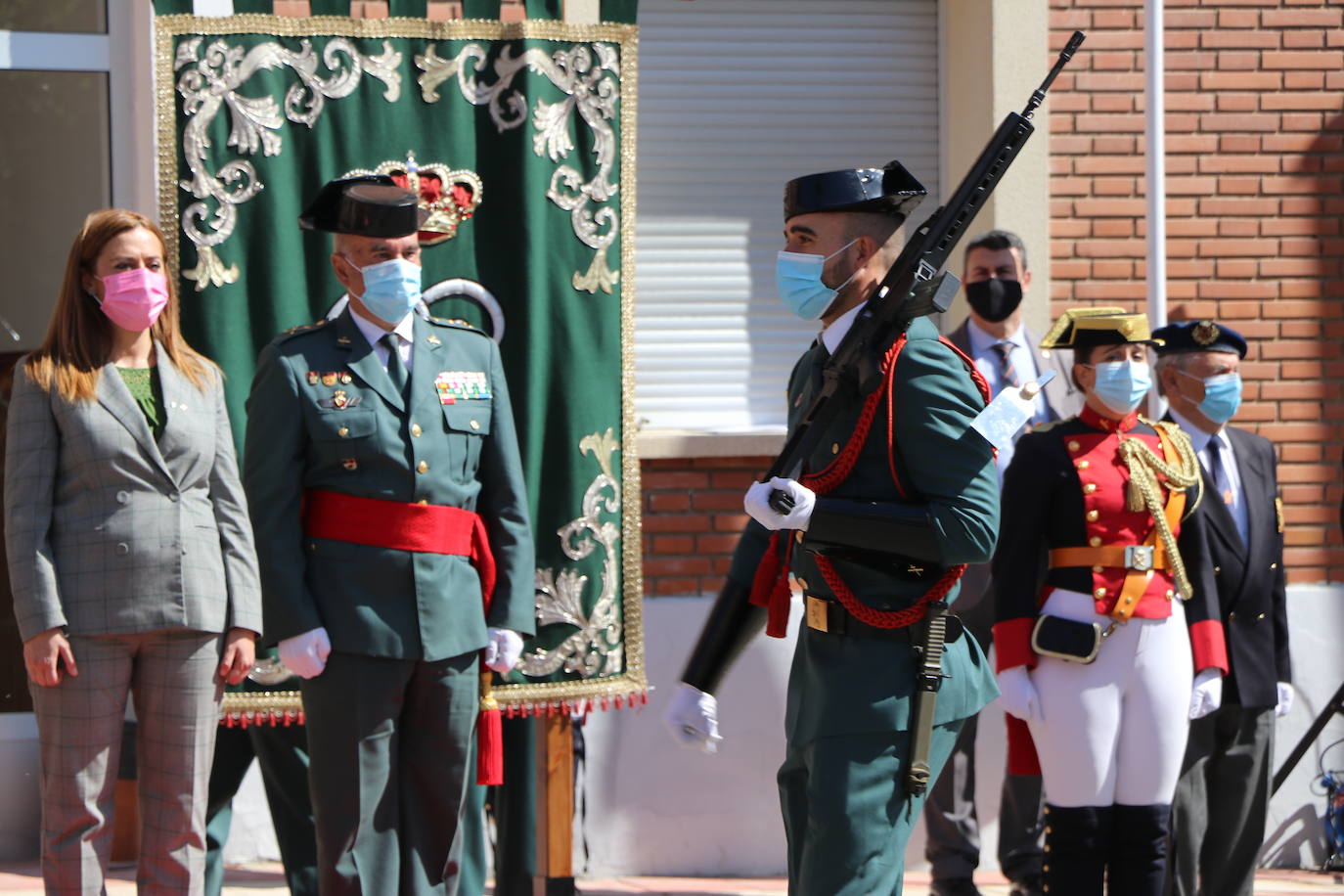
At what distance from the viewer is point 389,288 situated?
14.4 ft

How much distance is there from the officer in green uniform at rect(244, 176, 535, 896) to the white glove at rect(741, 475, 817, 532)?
3.95 ft

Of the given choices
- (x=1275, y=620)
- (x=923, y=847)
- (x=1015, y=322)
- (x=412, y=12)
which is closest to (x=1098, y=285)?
(x=1015, y=322)

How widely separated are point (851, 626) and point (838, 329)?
0.61 metres

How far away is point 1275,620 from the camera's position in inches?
216

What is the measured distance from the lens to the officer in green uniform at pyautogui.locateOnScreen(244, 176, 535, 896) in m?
4.25

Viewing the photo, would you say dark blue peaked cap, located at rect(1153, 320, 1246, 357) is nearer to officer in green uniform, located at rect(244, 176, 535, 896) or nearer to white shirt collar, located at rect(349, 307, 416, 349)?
officer in green uniform, located at rect(244, 176, 535, 896)

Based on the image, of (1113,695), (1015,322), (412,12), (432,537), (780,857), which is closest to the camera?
(432,537)

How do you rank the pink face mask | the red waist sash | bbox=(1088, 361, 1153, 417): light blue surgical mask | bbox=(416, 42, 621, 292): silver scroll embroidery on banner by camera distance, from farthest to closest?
bbox=(416, 42, 621, 292): silver scroll embroidery on banner < bbox=(1088, 361, 1153, 417): light blue surgical mask < the pink face mask < the red waist sash

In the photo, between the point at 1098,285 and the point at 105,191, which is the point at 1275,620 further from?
the point at 105,191

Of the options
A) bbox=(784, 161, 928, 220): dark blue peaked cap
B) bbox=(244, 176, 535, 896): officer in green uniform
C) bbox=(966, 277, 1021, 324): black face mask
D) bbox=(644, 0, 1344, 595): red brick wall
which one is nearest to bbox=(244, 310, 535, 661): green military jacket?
bbox=(244, 176, 535, 896): officer in green uniform

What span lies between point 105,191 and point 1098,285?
3.69 metres

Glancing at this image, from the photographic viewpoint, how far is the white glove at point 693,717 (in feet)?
12.0

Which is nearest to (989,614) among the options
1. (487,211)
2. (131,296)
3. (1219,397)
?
(1219,397)

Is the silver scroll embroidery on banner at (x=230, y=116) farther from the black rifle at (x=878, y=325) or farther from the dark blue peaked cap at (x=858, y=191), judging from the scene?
the black rifle at (x=878, y=325)
